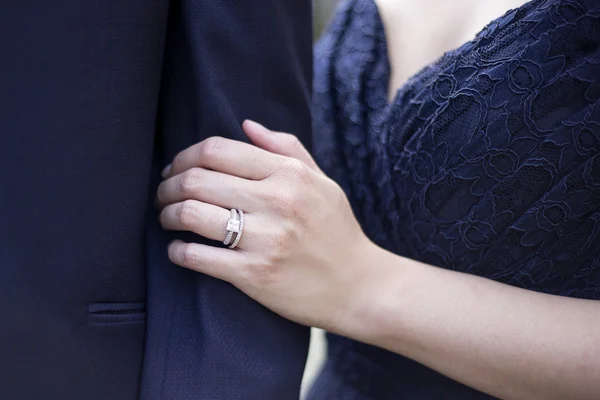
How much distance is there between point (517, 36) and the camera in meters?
1.00

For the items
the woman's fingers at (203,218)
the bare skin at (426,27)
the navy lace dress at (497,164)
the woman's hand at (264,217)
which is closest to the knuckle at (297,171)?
the woman's hand at (264,217)

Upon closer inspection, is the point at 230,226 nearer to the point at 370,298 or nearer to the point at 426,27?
the point at 370,298

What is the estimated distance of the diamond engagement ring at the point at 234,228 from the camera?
85 cm

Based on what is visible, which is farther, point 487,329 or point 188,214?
point 487,329

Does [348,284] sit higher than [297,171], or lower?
lower

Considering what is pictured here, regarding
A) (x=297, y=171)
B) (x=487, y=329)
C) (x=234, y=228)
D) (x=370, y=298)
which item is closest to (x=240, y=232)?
(x=234, y=228)

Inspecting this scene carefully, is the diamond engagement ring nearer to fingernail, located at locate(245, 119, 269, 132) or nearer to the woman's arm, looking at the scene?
the woman's arm

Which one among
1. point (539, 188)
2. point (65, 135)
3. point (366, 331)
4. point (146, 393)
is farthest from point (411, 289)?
point (65, 135)

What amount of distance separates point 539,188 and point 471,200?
103mm

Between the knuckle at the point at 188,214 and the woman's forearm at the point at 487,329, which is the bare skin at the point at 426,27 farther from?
the knuckle at the point at 188,214

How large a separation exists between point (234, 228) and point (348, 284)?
0.65ft

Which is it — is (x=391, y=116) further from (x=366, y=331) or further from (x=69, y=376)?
(x=69, y=376)

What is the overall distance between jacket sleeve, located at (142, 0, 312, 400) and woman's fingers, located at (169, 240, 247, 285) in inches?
1.0

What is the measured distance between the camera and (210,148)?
2.81 ft
